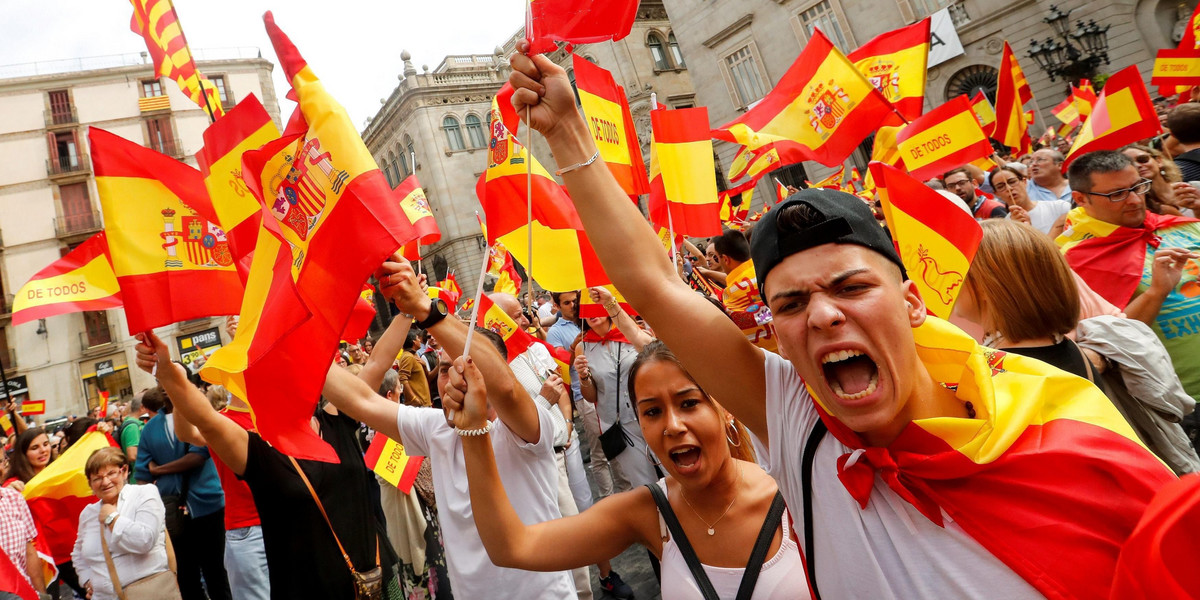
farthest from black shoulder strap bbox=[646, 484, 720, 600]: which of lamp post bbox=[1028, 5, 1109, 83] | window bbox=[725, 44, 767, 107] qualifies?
window bbox=[725, 44, 767, 107]

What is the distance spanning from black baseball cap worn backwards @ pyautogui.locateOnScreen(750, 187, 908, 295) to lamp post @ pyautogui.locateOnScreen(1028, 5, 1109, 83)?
1891 cm

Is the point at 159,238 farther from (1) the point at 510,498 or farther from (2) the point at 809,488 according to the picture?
(2) the point at 809,488

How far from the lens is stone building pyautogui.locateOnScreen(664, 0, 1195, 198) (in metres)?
17.2

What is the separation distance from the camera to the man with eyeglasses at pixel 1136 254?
2781mm

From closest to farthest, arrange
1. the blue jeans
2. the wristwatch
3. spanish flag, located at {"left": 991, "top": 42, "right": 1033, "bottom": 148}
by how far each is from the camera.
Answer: the wristwatch < the blue jeans < spanish flag, located at {"left": 991, "top": 42, "right": 1033, "bottom": 148}

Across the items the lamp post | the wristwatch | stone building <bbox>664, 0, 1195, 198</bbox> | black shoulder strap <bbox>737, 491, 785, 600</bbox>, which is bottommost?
black shoulder strap <bbox>737, 491, 785, 600</bbox>

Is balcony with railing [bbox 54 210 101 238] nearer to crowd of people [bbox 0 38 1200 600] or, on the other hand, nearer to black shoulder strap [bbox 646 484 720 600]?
crowd of people [bbox 0 38 1200 600]

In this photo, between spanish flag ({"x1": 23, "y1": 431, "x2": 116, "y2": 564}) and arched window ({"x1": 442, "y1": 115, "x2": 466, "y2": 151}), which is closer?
spanish flag ({"x1": 23, "y1": 431, "x2": 116, "y2": 564})

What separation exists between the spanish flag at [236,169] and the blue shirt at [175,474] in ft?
10.9

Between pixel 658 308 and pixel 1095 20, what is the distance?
22069 mm

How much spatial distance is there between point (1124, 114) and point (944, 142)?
4.16ft

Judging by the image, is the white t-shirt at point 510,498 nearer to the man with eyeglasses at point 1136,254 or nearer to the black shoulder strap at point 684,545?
the black shoulder strap at point 684,545

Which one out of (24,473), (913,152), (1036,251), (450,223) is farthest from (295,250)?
(450,223)

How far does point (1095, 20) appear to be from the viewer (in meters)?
17.4
